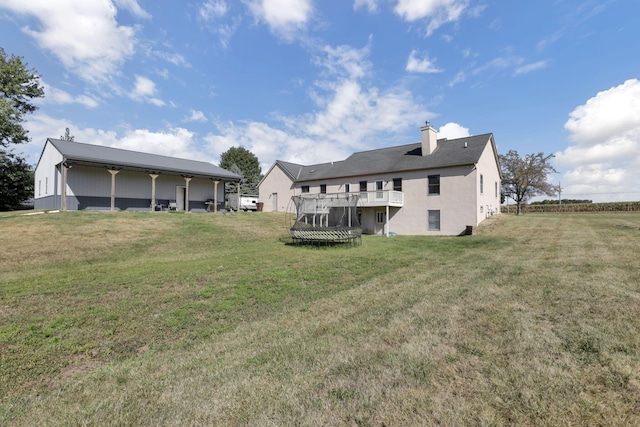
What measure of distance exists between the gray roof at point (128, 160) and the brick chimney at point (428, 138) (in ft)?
53.5

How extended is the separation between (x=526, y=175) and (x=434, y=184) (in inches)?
711

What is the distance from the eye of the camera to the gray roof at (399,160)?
2050 centimetres

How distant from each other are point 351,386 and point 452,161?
20.2 m

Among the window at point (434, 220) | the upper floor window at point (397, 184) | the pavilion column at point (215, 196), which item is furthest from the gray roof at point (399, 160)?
the pavilion column at point (215, 196)

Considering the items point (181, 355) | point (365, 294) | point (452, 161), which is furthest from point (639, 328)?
point (452, 161)

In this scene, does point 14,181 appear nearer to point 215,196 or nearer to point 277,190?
point 215,196

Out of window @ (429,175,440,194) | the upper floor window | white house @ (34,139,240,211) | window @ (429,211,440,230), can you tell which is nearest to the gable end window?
window @ (429,211,440,230)

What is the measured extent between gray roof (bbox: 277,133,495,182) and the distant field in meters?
13.4

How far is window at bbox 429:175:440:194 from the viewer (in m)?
20.8

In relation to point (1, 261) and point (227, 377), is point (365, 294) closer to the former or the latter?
point (227, 377)

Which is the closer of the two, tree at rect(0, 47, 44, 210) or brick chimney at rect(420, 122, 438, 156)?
brick chimney at rect(420, 122, 438, 156)

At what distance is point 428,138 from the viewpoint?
22.3m

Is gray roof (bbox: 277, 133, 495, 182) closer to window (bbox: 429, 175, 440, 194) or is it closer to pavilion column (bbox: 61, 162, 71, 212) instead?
window (bbox: 429, 175, 440, 194)

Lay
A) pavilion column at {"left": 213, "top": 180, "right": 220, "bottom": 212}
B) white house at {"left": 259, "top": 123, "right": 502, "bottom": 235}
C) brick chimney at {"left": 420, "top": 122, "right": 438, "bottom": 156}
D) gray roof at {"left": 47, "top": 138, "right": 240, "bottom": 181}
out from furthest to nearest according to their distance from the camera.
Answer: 1. pavilion column at {"left": 213, "top": 180, "right": 220, "bottom": 212}
2. brick chimney at {"left": 420, "top": 122, "right": 438, "bottom": 156}
3. white house at {"left": 259, "top": 123, "right": 502, "bottom": 235}
4. gray roof at {"left": 47, "top": 138, "right": 240, "bottom": 181}
